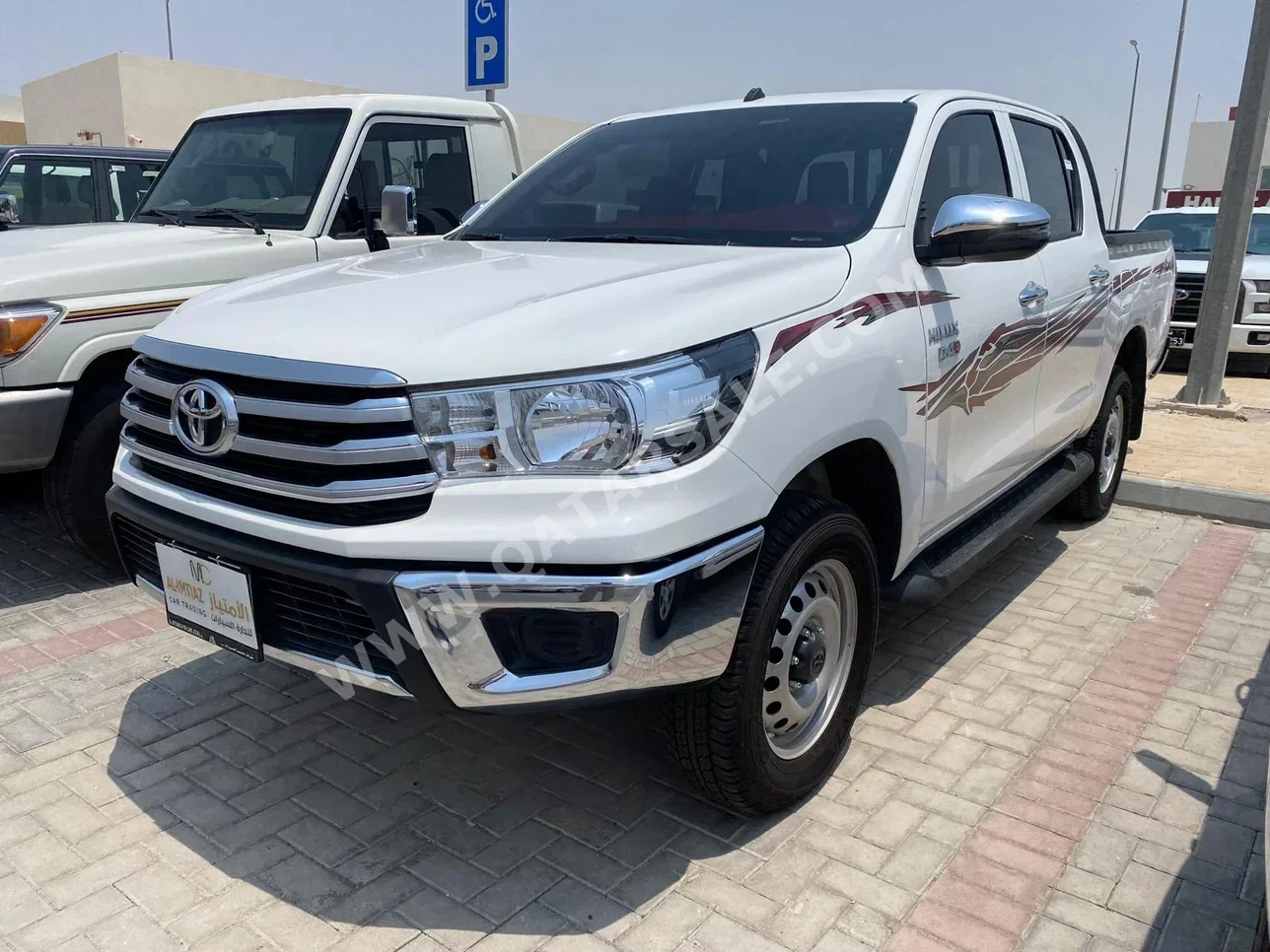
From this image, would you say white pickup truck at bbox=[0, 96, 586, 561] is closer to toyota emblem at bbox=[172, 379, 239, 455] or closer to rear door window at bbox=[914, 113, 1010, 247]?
toyota emblem at bbox=[172, 379, 239, 455]

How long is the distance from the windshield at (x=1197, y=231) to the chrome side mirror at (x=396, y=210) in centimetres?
1121

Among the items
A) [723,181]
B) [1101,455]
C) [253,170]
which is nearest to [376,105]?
[253,170]

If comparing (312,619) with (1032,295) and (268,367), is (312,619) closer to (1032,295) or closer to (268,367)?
(268,367)

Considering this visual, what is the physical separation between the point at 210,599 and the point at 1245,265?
482 inches

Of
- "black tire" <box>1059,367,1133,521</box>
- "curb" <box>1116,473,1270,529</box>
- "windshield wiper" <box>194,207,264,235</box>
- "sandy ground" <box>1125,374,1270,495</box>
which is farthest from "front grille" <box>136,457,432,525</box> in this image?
"sandy ground" <box>1125,374,1270,495</box>

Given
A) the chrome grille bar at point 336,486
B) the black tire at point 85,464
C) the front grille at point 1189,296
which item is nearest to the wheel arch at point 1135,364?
the chrome grille bar at point 336,486

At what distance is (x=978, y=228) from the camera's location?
2.94 m

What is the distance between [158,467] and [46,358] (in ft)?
5.70

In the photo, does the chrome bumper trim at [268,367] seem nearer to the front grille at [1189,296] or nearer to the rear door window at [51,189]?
the rear door window at [51,189]

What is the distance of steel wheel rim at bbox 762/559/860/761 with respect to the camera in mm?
2666

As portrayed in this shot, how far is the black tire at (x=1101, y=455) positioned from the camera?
5.09 meters

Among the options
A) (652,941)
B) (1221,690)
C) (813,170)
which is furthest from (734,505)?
(1221,690)

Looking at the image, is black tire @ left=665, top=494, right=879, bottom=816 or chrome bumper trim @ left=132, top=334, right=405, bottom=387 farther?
black tire @ left=665, top=494, right=879, bottom=816

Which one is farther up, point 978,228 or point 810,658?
point 978,228
